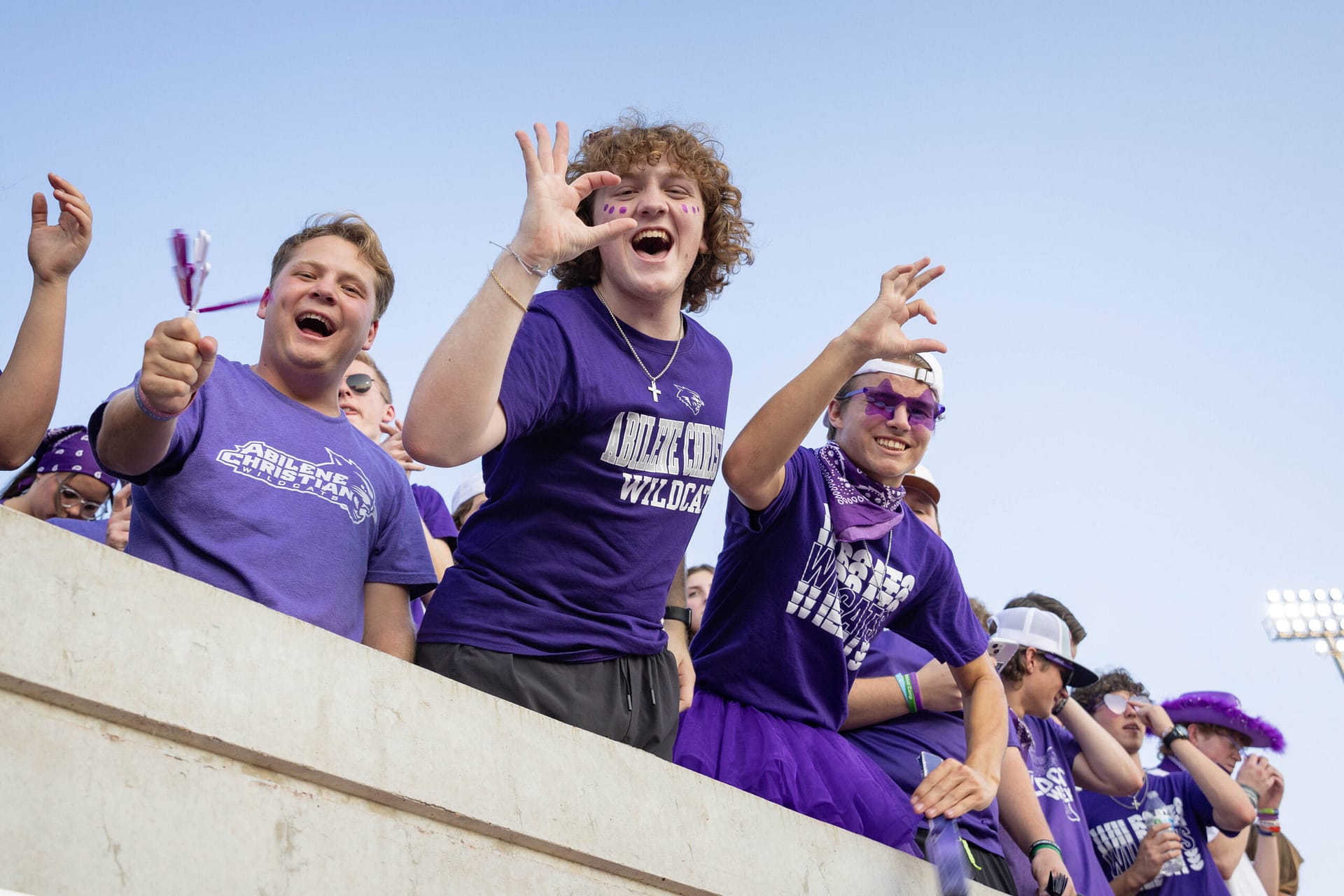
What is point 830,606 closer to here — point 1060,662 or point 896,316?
point 896,316

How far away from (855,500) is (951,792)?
0.83m

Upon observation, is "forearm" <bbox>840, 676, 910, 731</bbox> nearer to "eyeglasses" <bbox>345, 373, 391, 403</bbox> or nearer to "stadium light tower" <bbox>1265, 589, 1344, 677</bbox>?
"eyeglasses" <bbox>345, 373, 391, 403</bbox>

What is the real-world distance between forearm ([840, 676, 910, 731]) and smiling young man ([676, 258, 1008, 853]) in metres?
0.23

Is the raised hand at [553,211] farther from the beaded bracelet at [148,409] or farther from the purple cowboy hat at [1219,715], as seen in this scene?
the purple cowboy hat at [1219,715]

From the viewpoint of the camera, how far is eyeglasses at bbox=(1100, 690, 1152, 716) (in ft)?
20.0

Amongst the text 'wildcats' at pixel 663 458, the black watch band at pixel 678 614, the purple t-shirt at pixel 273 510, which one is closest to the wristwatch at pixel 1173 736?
the black watch band at pixel 678 614

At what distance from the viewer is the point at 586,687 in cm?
275

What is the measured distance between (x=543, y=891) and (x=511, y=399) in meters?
0.97

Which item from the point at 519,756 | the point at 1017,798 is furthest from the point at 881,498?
the point at 519,756

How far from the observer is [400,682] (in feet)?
7.09

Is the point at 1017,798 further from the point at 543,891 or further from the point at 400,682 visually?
the point at 400,682

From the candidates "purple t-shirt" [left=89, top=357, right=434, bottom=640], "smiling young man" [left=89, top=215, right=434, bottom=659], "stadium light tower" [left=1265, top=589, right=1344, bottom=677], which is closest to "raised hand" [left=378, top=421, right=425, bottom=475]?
"smiling young man" [left=89, top=215, right=434, bottom=659]

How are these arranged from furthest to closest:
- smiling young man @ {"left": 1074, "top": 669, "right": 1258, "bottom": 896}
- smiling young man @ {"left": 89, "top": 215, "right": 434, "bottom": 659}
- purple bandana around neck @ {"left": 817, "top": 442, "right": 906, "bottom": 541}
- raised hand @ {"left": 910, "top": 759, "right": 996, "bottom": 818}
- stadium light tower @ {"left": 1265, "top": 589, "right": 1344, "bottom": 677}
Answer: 1. stadium light tower @ {"left": 1265, "top": 589, "right": 1344, "bottom": 677}
2. smiling young man @ {"left": 1074, "top": 669, "right": 1258, "bottom": 896}
3. purple bandana around neck @ {"left": 817, "top": 442, "right": 906, "bottom": 541}
4. raised hand @ {"left": 910, "top": 759, "right": 996, "bottom": 818}
5. smiling young man @ {"left": 89, "top": 215, "right": 434, "bottom": 659}

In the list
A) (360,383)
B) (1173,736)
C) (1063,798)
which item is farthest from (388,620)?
(1173,736)
